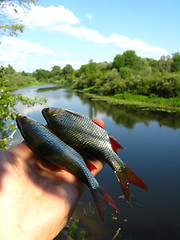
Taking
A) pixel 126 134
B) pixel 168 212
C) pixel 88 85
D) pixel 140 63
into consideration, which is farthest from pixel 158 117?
pixel 140 63

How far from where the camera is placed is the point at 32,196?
89.5 inches

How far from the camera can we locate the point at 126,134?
17.7 meters

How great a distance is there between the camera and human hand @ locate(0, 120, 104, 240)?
1.93m

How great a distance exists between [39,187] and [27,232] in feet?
1.95

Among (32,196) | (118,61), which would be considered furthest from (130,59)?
(32,196)

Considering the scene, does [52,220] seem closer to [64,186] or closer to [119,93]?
[64,186]

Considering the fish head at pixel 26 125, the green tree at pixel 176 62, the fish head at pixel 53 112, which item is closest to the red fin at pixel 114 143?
the fish head at pixel 53 112

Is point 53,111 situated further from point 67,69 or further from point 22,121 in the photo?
point 67,69

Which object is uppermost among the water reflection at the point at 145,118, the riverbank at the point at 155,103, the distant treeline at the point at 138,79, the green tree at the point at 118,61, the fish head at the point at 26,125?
the green tree at the point at 118,61

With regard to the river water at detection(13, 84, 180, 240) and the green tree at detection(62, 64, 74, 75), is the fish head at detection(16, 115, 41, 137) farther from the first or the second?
the green tree at detection(62, 64, 74, 75)

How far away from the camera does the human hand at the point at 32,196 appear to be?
1929 millimetres

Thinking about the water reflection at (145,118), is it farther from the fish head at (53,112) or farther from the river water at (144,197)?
the fish head at (53,112)

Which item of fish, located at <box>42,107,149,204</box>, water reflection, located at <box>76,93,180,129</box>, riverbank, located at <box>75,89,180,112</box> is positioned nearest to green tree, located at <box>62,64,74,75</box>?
riverbank, located at <box>75,89,180,112</box>

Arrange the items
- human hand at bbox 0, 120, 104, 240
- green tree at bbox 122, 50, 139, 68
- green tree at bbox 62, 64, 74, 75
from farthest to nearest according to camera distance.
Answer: green tree at bbox 62, 64, 74, 75
green tree at bbox 122, 50, 139, 68
human hand at bbox 0, 120, 104, 240
